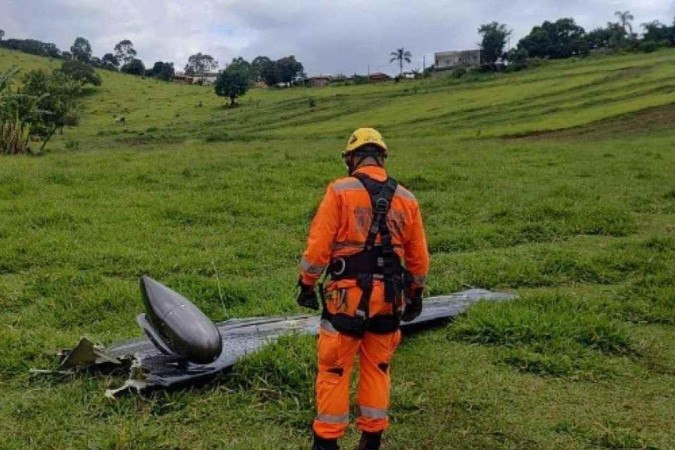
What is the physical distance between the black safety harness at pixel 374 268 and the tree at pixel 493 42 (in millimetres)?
77692

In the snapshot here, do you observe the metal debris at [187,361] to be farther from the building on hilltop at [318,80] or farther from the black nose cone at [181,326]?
the building on hilltop at [318,80]

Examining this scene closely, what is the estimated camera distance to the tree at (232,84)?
216 feet

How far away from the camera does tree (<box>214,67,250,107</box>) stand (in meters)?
65.8

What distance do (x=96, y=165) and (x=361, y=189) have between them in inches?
583

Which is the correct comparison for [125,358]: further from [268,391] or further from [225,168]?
[225,168]

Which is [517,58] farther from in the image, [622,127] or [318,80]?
[622,127]

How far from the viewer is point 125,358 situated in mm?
5527

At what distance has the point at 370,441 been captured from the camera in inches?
173

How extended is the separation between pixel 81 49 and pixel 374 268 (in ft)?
388

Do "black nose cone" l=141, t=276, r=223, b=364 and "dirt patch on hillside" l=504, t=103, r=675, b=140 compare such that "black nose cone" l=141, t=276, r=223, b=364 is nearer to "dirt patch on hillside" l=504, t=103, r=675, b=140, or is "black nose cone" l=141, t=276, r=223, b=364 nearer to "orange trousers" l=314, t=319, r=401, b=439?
"orange trousers" l=314, t=319, r=401, b=439

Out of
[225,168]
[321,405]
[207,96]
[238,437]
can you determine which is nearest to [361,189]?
[321,405]

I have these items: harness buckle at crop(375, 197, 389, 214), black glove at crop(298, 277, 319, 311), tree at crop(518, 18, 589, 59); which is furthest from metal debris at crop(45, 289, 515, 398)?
tree at crop(518, 18, 589, 59)

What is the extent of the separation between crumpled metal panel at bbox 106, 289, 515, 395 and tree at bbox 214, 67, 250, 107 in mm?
60084

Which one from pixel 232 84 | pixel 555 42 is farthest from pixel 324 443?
pixel 555 42
